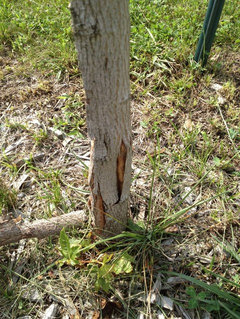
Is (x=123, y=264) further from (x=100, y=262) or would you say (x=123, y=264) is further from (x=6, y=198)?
(x=6, y=198)

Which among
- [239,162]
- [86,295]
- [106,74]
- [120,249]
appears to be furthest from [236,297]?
[106,74]

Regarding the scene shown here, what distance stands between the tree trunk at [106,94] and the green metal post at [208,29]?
1.60 meters

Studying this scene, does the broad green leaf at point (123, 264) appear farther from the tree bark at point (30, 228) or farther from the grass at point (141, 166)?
the tree bark at point (30, 228)

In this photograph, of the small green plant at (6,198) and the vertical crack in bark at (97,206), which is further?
the small green plant at (6,198)

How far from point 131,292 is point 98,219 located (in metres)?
0.48

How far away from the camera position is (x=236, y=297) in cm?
153

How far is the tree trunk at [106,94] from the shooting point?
921 millimetres

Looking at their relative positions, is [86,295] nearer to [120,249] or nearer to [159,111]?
[120,249]

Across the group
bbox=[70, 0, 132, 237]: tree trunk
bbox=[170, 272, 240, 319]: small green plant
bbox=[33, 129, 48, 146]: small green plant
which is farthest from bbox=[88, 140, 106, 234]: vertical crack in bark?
bbox=[33, 129, 48, 146]: small green plant

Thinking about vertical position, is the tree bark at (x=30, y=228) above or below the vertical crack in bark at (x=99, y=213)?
below

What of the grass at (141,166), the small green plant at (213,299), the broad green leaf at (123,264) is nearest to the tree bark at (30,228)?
Result: the grass at (141,166)

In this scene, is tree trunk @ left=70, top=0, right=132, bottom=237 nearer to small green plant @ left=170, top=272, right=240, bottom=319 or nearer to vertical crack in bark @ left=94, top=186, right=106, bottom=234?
vertical crack in bark @ left=94, top=186, right=106, bottom=234

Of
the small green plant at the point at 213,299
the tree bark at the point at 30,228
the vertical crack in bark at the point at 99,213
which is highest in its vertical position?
the vertical crack in bark at the point at 99,213

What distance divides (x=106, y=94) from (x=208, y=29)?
1753 mm
